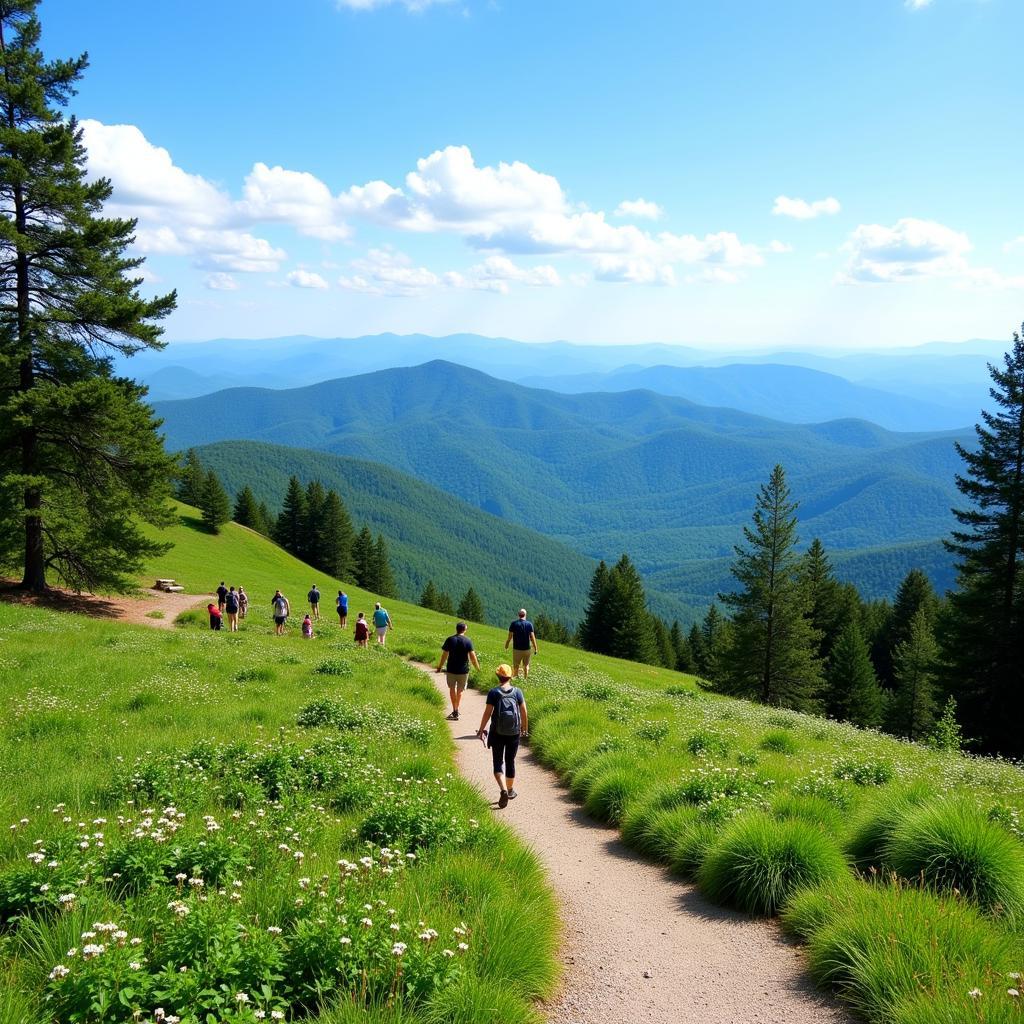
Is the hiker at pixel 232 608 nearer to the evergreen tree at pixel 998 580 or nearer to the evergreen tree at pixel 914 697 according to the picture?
the evergreen tree at pixel 998 580

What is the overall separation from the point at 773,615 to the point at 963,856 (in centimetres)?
3429

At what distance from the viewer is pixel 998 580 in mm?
28094

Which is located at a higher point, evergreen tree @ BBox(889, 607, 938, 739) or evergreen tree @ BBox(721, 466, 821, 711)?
evergreen tree @ BBox(721, 466, 821, 711)

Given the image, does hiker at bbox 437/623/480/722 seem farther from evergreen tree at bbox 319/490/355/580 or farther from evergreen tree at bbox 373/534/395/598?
evergreen tree at bbox 373/534/395/598

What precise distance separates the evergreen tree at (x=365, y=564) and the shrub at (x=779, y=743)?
8239cm

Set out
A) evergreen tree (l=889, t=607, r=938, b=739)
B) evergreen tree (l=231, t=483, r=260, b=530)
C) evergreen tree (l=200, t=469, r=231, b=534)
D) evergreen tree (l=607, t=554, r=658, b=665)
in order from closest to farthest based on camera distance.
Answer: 1. evergreen tree (l=889, t=607, r=938, b=739)
2. evergreen tree (l=200, t=469, r=231, b=534)
3. evergreen tree (l=607, t=554, r=658, b=665)
4. evergreen tree (l=231, t=483, r=260, b=530)

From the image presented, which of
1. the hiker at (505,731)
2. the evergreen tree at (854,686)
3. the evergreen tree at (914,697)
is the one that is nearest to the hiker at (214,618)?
the hiker at (505,731)

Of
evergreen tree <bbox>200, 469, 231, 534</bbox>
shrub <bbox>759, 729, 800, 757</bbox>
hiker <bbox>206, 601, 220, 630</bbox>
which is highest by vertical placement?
evergreen tree <bbox>200, 469, 231, 534</bbox>

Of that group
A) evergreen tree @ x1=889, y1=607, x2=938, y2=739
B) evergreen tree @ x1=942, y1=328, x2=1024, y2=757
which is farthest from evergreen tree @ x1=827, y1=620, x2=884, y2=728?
evergreen tree @ x1=942, y1=328, x2=1024, y2=757

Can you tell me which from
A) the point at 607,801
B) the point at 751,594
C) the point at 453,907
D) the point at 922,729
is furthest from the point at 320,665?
the point at 922,729

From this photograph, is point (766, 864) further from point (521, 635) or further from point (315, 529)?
point (315, 529)

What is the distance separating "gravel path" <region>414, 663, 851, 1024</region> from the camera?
518 cm

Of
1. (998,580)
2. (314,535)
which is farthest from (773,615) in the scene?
(314,535)

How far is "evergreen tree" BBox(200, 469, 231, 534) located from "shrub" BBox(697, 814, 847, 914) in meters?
66.7
